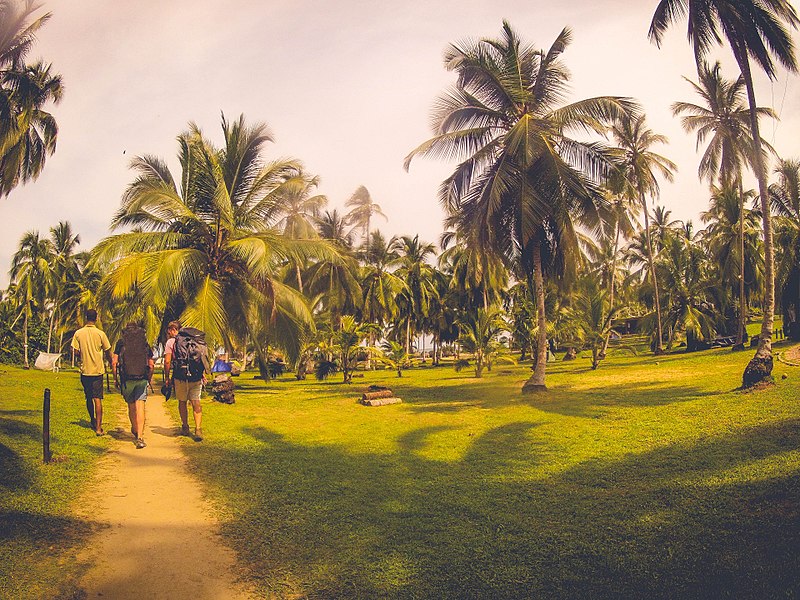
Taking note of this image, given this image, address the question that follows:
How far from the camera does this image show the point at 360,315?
134 ft

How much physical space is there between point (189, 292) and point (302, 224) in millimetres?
10217

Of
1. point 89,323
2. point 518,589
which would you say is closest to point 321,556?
point 518,589

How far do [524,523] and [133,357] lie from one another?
6.42 metres

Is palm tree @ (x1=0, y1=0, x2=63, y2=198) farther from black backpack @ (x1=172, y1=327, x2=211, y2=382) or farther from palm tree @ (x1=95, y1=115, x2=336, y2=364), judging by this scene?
black backpack @ (x1=172, y1=327, x2=211, y2=382)

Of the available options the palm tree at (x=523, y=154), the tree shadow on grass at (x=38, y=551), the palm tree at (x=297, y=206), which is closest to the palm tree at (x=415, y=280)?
the palm tree at (x=297, y=206)

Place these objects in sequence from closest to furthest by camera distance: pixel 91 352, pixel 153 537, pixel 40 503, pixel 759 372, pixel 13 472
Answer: pixel 153 537 < pixel 40 503 < pixel 13 472 < pixel 91 352 < pixel 759 372

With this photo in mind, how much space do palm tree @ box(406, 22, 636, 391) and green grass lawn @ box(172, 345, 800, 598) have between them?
6.20 m

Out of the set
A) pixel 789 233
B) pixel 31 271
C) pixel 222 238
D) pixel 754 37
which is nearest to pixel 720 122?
pixel 789 233

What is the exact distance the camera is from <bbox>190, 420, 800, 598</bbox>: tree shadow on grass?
404 centimetres

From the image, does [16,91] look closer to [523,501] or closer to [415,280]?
[523,501]

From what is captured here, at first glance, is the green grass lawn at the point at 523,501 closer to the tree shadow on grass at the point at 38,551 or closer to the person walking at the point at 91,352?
the tree shadow on grass at the point at 38,551

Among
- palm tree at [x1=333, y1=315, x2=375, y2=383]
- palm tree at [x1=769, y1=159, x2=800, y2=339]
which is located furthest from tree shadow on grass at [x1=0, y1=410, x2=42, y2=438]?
palm tree at [x1=769, y1=159, x2=800, y2=339]

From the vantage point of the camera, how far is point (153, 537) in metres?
4.89

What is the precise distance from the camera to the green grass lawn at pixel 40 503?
3969mm
